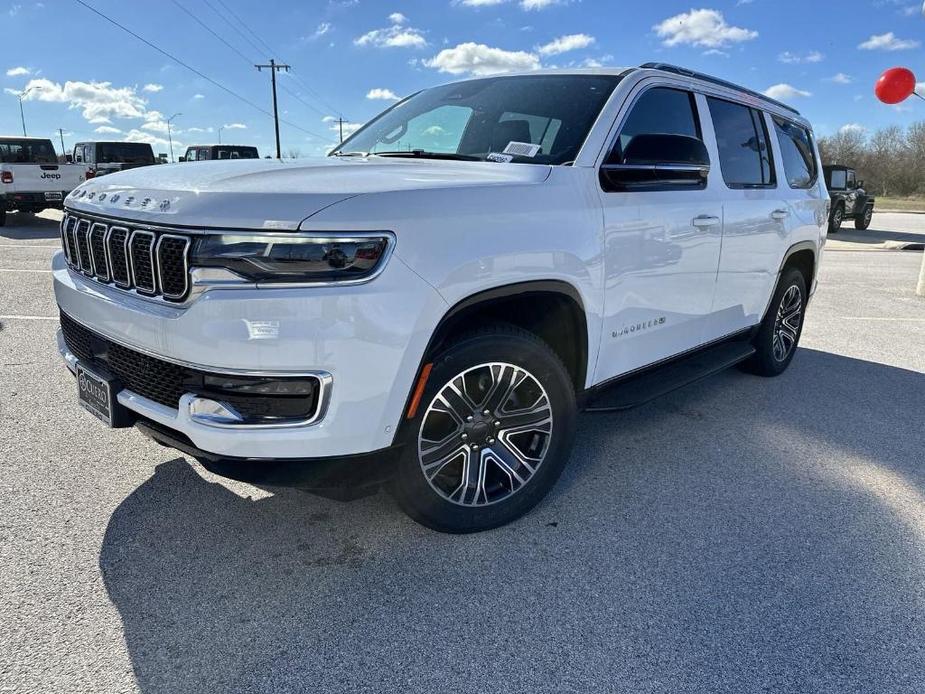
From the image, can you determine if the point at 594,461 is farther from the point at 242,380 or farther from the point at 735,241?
the point at 242,380

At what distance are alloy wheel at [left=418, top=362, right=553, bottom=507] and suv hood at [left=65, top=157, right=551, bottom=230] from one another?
2.59ft

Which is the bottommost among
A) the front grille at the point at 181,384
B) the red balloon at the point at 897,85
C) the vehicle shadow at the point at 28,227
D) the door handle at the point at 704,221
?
the vehicle shadow at the point at 28,227

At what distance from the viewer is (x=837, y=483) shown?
Answer: 347 cm

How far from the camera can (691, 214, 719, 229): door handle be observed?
3.59 m

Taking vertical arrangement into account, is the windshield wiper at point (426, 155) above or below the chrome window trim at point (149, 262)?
above

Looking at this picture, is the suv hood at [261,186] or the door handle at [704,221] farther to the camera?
the door handle at [704,221]

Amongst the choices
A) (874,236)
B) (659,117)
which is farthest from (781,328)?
(874,236)

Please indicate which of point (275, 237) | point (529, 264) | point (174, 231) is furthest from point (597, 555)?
point (174, 231)

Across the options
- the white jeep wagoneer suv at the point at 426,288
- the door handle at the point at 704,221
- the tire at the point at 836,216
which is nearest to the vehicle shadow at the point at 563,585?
the white jeep wagoneer suv at the point at 426,288

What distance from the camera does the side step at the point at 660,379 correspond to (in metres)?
3.31

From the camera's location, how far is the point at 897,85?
714 inches

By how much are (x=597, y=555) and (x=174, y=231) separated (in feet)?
6.67

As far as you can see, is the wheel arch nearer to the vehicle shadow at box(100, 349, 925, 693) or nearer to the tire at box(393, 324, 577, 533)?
the tire at box(393, 324, 577, 533)

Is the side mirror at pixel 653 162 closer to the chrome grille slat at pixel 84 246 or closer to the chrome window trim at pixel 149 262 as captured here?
the chrome window trim at pixel 149 262
